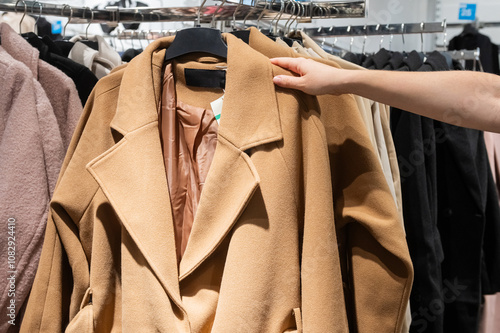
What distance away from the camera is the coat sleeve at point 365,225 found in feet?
4.04

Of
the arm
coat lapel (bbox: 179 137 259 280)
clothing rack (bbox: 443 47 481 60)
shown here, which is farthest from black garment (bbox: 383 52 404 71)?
coat lapel (bbox: 179 137 259 280)

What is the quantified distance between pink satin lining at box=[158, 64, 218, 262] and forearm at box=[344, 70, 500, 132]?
0.43 metres

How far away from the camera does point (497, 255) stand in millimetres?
2000

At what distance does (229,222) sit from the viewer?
1192 millimetres

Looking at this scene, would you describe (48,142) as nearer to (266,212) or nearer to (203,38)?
(203,38)

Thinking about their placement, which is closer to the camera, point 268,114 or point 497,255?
point 268,114

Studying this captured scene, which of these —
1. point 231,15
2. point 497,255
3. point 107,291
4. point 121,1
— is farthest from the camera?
point 121,1

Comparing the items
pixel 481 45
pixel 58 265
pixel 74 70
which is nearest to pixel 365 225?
pixel 58 265

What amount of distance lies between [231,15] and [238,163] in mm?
596

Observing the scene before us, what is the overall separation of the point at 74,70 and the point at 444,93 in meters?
1.04

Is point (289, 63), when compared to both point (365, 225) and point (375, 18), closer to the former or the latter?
point (365, 225)

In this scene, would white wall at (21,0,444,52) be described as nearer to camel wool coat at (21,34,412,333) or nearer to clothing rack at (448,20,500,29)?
clothing rack at (448,20,500,29)

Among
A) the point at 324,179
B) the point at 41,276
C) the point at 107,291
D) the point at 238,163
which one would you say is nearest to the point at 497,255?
the point at 324,179

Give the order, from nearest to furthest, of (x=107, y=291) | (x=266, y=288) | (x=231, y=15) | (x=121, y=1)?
1. (x=266, y=288)
2. (x=107, y=291)
3. (x=231, y=15)
4. (x=121, y=1)
